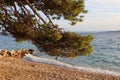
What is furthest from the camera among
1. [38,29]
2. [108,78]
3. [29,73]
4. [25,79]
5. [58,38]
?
[108,78]

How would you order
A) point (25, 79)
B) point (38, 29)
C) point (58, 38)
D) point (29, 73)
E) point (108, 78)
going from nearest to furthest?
1. point (58, 38)
2. point (38, 29)
3. point (25, 79)
4. point (29, 73)
5. point (108, 78)

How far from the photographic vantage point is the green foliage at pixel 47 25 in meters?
12.0

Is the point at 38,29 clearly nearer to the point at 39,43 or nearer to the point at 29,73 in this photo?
the point at 39,43

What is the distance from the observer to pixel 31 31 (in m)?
12.2

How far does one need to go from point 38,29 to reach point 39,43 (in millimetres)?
521

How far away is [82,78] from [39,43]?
297 inches

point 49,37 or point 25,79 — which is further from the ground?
point 49,37

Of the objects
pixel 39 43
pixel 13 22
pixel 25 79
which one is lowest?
pixel 25 79

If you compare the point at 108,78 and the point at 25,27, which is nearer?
the point at 25,27

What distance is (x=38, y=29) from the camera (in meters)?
12.5

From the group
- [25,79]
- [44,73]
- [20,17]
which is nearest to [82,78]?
[44,73]

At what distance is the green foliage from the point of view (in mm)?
11984

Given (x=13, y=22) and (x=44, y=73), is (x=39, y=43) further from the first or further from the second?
(x=44, y=73)

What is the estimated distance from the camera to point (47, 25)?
12070 millimetres
